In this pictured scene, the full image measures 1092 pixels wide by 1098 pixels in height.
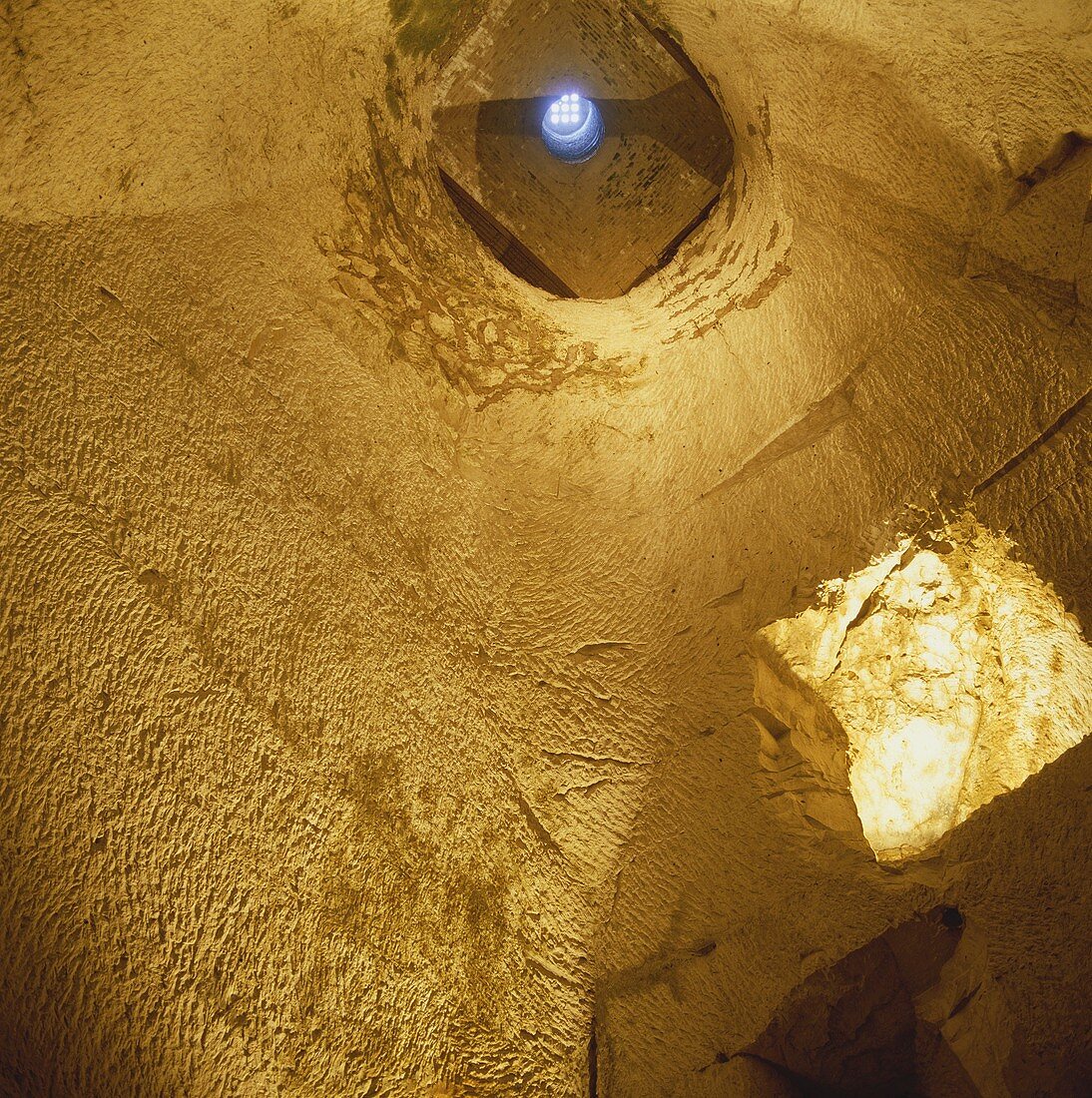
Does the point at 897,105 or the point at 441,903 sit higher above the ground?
the point at 897,105

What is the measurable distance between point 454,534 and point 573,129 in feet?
5.26

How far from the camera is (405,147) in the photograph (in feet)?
7.70

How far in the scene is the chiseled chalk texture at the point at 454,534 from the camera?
5.00 feet

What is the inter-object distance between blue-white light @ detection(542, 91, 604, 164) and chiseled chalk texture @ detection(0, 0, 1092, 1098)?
18.5 inches

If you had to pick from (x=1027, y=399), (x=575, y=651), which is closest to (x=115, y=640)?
(x=575, y=651)

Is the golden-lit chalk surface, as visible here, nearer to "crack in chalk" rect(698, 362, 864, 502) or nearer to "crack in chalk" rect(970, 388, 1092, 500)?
"crack in chalk" rect(970, 388, 1092, 500)

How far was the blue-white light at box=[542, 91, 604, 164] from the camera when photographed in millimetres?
2682

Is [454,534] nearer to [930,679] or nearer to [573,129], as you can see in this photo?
[930,679]

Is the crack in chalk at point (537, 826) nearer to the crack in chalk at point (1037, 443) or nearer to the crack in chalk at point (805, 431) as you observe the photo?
the crack in chalk at point (805, 431)

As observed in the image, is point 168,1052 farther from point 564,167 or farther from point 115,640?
point 564,167

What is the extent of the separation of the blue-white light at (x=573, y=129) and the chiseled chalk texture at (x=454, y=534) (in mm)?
469

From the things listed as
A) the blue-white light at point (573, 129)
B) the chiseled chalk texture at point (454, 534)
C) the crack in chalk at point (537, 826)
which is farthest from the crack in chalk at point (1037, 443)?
the blue-white light at point (573, 129)

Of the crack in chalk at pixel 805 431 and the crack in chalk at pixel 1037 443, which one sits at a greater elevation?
the crack in chalk at pixel 805 431

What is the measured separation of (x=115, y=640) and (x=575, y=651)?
1225 mm
